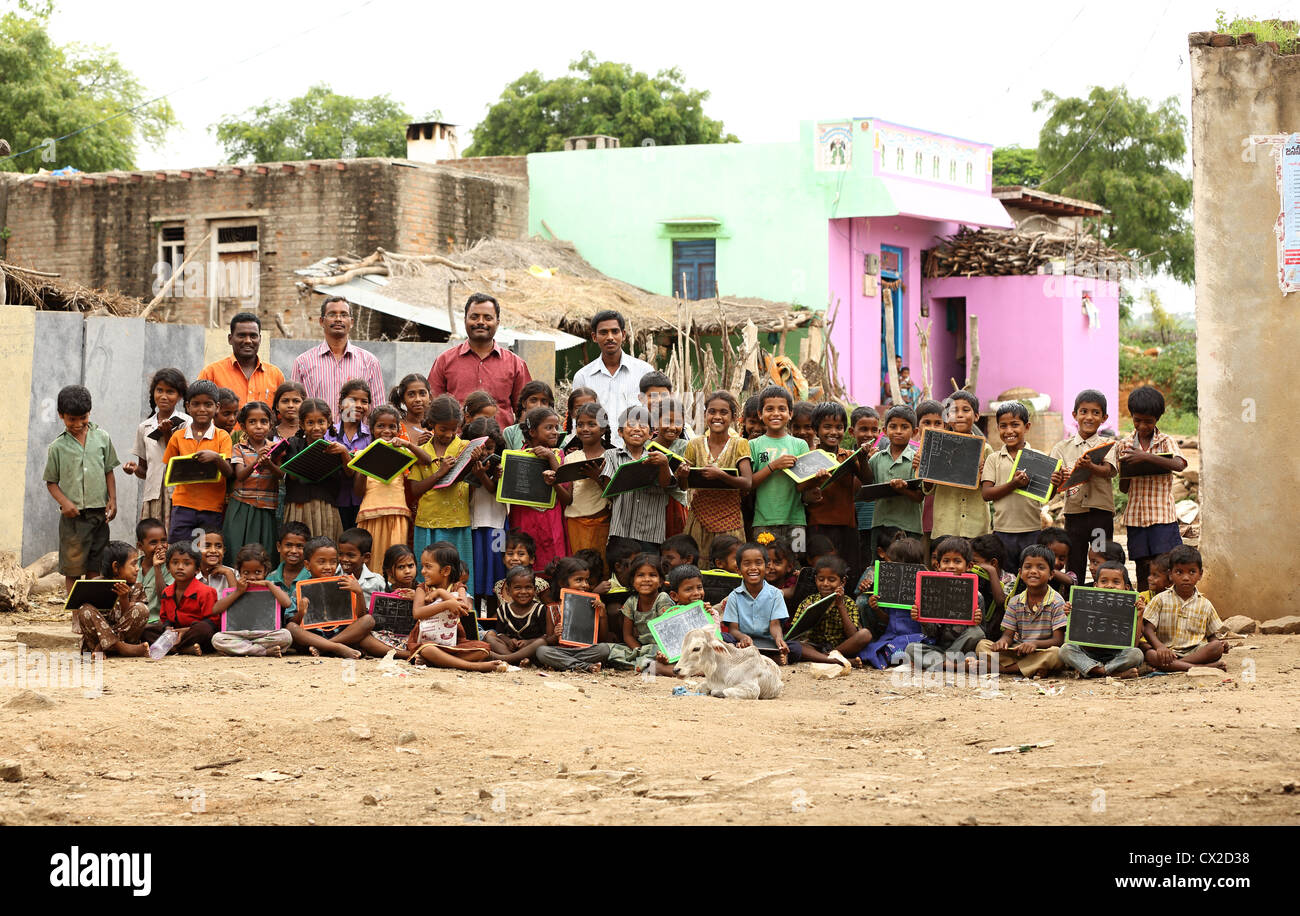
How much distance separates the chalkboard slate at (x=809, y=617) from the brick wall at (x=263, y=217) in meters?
13.9

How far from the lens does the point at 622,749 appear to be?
583cm

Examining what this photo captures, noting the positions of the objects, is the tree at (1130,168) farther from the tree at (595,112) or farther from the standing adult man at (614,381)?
the standing adult man at (614,381)

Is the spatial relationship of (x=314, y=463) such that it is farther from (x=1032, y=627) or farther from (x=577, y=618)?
(x=1032, y=627)

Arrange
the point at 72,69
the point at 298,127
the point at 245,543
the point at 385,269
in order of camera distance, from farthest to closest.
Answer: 1. the point at 298,127
2. the point at 72,69
3. the point at 385,269
4. the point at 245,543

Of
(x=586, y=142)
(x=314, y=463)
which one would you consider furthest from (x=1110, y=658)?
(x=586, y=142)

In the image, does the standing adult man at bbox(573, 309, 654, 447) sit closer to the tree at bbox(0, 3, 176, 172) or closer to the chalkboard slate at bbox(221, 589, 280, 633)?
the chalkboard slate at bbox(221, 589, 280, 633)

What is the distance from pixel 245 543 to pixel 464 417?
147cm

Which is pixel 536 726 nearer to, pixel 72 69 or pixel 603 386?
pixel 603 386

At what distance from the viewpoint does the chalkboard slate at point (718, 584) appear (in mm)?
8109

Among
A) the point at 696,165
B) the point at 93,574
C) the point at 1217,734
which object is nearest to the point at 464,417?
the point at 93,574

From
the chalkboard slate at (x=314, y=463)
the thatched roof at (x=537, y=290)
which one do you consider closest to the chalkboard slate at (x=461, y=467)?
the chalkboard slate at (x=314, y=463)

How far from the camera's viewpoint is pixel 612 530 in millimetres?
8406

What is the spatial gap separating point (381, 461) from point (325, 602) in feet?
2.78

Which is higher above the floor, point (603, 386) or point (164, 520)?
point (603, 386)
